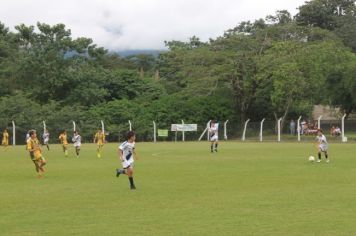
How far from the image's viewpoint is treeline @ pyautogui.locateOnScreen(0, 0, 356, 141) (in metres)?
60.5

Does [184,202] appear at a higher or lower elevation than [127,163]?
lower

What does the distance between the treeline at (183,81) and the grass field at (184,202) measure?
120 feet

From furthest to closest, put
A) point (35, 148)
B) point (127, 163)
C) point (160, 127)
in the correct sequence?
point (160, 127) < point (35, 148) < point (127, 163)

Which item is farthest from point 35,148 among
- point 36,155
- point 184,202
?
point 184,202

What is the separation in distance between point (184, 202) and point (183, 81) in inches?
2129

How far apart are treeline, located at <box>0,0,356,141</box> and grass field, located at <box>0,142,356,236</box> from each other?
3664 cm

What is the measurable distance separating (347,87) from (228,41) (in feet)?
49.6

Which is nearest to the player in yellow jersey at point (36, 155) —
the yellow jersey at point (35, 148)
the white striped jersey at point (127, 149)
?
the yellow jersey at point (35, 148)

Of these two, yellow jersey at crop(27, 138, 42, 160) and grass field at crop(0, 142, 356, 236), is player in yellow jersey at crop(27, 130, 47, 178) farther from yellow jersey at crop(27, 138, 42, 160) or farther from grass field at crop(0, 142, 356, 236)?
grass field at crop(0, 142, 356, 236)

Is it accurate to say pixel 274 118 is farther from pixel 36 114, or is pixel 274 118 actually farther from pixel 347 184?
pixel 347 184

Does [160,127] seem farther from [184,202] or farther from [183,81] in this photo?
[184,202]

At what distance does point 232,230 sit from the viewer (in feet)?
35.4

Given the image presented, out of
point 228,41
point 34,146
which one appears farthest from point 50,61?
point 34,146

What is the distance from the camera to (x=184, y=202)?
14484mm
